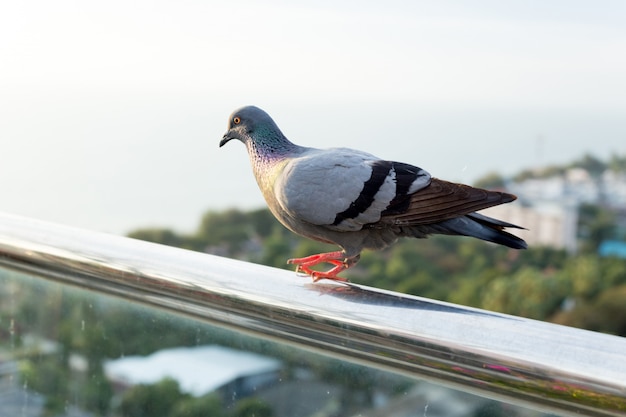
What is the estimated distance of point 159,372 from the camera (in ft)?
3.29

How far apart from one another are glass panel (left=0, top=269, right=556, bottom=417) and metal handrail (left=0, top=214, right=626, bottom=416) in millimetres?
24

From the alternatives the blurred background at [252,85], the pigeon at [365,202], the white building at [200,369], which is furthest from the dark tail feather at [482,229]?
the blurred background at [252,85]

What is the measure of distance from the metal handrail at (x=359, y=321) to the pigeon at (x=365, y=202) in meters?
0.10

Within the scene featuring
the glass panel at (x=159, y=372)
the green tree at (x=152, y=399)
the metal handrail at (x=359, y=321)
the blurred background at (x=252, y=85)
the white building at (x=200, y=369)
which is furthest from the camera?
the blurred background at (x=252, y=85)

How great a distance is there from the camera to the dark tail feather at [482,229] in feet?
2.91

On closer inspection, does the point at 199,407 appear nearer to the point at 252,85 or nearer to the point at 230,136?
the point at 230,136

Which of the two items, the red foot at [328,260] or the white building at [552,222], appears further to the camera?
the white building at [552,222]

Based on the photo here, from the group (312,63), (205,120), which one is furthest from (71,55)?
(205,120)

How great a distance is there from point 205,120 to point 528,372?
795cm

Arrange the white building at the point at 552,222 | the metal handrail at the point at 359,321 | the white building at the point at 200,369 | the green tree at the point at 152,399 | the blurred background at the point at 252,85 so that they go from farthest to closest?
the blurred background at the point at 252,85, the white building at the point at 552,222, the green tree at the point at 152,399, the white building at the point at 200,369, the metal handrail at the point at 359,321

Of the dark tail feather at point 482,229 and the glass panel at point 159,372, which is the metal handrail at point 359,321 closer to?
the glass panel at point 159,372

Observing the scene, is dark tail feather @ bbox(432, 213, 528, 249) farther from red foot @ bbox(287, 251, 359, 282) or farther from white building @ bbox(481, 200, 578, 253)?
white building @ bbox(481, 200, 578, 253)

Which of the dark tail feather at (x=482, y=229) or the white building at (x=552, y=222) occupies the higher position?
the dark tail feather at (x=482, y=229)

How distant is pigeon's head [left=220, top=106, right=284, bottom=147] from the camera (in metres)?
1.06
